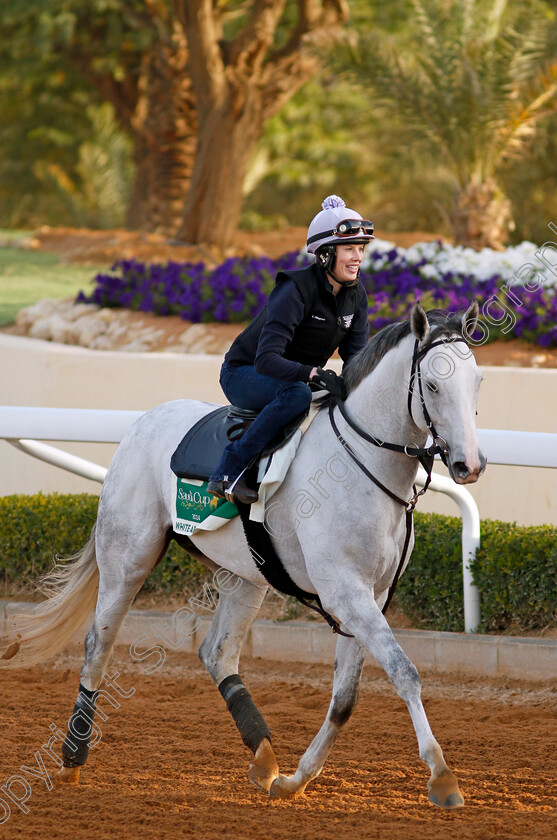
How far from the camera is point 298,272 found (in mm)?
3963

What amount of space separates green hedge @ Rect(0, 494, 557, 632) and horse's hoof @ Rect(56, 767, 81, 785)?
1838 millimetres

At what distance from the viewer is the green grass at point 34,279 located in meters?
12.3

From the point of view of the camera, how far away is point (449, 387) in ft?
11.0

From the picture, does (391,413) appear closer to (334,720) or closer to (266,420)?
(266,420)

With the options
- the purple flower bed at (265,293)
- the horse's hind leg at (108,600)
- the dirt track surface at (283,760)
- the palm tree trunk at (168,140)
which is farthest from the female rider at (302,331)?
the palm tree trunk at (168,140)

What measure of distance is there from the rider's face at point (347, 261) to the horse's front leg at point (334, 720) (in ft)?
4.72

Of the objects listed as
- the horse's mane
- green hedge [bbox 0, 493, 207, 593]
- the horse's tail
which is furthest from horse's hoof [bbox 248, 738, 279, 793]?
green hedge [bbox 0, 493, 207, 593]

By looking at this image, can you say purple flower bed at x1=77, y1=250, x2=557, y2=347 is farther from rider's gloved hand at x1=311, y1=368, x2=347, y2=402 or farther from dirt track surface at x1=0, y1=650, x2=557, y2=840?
rider's gloved hand at x1=311, y1=368, x2=347, y2=402

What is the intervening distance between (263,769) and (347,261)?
6.84ft

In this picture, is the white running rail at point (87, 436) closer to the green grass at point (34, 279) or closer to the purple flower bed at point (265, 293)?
the purple flower bed at point (265, 293)

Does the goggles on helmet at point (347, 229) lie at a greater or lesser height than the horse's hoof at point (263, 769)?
greater

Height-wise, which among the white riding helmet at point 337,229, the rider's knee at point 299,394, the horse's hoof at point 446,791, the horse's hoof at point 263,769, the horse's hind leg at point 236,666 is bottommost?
the horse's hoof at point 263,769

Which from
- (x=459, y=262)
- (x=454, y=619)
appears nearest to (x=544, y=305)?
(x=459, y=262)

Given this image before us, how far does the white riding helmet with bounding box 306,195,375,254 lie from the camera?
3.94 m
